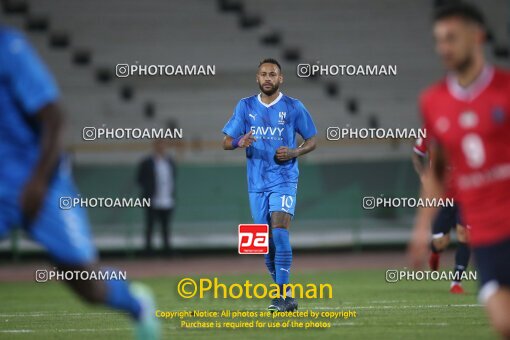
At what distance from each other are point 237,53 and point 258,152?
54.3ft

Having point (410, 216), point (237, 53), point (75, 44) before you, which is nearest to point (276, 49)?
point (237, 53)

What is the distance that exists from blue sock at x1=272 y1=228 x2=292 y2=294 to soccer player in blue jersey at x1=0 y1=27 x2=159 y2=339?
5.38 metres

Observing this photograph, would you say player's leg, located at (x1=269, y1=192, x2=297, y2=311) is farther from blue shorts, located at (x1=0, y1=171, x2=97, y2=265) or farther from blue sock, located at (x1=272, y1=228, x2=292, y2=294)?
blue shorts, located at (x1=0, y1=171, x2=97, y2=265)

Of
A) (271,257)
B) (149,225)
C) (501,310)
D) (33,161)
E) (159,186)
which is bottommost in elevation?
(501,310)

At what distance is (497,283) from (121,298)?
2.20m

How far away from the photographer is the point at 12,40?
600 centimetres

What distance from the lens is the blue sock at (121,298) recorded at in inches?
243

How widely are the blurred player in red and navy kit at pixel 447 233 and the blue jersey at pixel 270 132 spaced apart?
1935mm

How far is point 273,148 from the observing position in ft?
38.4

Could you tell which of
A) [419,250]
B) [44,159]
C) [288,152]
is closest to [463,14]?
[419,250]

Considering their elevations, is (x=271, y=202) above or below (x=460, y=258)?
below

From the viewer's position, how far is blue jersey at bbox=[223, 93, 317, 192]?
460 inches

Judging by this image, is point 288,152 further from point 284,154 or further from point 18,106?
point 18,106

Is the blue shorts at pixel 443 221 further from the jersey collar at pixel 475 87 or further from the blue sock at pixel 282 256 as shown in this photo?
the jersey collar at pixel 475 87
